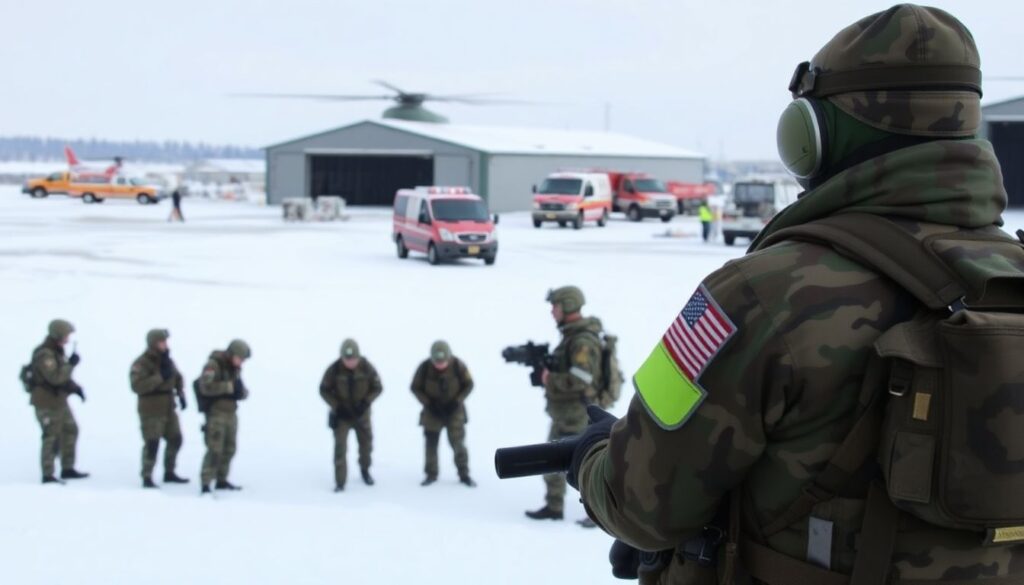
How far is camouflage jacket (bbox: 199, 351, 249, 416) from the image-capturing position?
927 cm

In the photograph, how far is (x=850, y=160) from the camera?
207 centimetres

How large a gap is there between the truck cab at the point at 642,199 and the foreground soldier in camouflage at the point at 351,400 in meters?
34.8

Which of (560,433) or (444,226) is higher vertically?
(444,226)

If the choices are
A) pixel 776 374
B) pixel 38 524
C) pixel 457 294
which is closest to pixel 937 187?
pixel 776 374

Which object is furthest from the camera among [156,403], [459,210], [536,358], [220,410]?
[459,210]

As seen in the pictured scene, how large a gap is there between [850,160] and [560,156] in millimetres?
51930

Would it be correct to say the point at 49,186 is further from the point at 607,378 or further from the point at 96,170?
the point at 607,378

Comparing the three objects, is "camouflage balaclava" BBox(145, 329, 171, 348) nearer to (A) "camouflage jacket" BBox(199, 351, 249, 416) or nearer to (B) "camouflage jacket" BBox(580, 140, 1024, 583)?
(A) "camouflage jacket" BBox(199, 351, 249, 416)

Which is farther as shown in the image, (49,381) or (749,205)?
(749,205)

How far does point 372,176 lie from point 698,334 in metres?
57.9

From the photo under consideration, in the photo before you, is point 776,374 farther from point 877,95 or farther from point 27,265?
point 27,265

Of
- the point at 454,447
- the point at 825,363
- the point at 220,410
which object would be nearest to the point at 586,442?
the point at 825,363

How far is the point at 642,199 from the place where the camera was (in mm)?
43625

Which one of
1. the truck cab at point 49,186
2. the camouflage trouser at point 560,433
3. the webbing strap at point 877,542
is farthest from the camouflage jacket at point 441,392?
the truck cab at point 49,186
